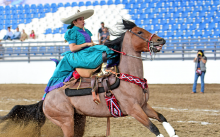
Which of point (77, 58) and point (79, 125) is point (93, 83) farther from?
point (79, 125)

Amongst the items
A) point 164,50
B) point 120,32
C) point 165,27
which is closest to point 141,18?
point 165,27

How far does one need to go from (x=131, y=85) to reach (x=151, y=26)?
1357cm

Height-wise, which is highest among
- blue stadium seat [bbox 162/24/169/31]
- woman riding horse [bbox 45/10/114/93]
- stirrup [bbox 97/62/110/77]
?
blue stadium seat [bbox 162/24/169/31]

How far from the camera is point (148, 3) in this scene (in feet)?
57.0

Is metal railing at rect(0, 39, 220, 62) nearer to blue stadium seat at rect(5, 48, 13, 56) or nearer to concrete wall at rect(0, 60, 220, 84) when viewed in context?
blue stadium seat at rect(5, 48, 13, 56)

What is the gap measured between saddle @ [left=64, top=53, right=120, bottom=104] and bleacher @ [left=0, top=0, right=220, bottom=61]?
34.3 ft

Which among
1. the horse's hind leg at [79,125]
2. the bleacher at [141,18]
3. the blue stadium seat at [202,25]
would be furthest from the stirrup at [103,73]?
the blue stadium seat at [202,25]

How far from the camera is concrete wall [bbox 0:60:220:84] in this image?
476 inches

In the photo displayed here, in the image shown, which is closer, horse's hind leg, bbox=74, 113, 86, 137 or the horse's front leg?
the horse's front leg

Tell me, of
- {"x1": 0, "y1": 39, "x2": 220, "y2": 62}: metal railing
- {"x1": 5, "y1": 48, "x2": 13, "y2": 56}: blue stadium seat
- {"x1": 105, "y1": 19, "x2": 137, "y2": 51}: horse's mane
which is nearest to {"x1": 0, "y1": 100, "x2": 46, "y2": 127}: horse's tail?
{"x1": 105, "y1": 19, "x2": 137, "y2": 51}: horse's mane

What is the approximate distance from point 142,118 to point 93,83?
83cm

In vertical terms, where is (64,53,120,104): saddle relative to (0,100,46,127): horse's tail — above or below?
above

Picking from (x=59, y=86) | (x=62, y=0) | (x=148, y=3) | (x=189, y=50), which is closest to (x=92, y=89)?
(x=59, y=86)

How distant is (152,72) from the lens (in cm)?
1252
